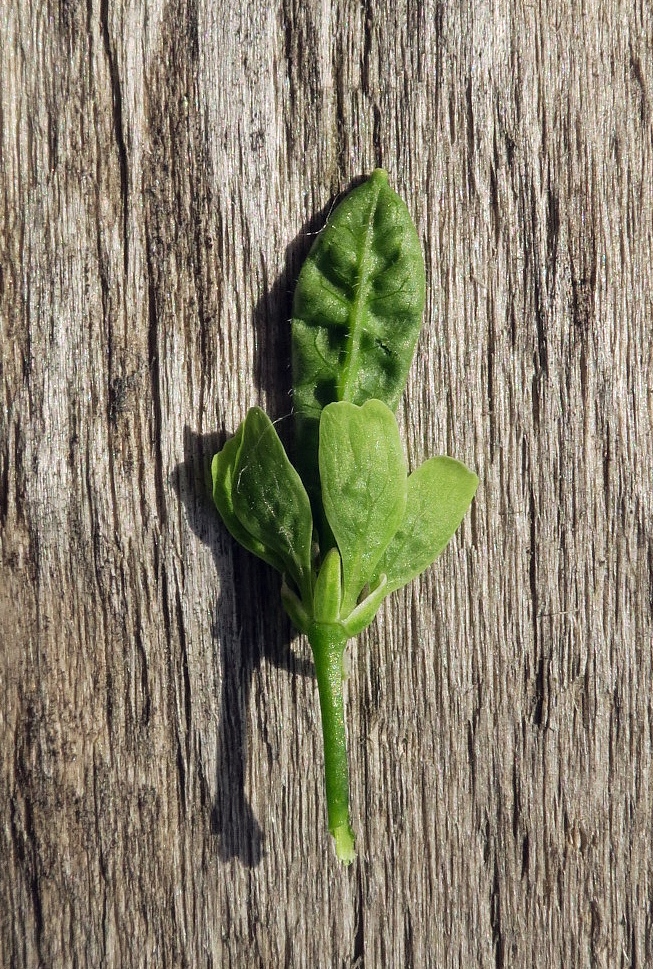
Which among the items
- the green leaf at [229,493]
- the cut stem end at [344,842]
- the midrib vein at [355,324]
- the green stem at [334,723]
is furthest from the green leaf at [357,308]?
the cut stem end at [344,842]

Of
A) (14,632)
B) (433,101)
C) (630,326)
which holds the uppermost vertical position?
(433,101)

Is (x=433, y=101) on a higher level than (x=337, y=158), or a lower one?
higher

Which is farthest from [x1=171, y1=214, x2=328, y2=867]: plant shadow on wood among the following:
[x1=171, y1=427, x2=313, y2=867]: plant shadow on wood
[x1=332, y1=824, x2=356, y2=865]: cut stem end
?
[x1=332, y1=824, x2=356, y2=865]: cut stem end

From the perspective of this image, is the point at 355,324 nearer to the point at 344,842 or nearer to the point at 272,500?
the point at 272,500

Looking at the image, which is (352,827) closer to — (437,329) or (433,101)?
(437,329)

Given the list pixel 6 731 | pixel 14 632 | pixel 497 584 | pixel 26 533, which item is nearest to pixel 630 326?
pixel 497 584

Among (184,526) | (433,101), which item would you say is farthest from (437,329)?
(184,526)

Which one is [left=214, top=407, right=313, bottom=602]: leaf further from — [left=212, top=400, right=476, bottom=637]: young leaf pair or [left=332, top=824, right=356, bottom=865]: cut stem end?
[left=332, top=824, right=356, bottom=865]: cut stem end
